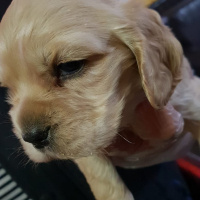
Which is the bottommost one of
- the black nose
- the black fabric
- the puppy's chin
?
the black fabric

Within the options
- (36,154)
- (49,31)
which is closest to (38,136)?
(36,154)

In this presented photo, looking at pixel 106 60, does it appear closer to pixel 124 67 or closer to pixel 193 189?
pixel 124 67

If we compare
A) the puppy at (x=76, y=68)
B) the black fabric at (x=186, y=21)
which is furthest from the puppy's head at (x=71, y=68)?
the black fabric at (x=186, y=21)

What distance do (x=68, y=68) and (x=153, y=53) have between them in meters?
0.28

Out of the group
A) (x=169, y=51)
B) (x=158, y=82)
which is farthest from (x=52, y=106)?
(x=169, y=51)

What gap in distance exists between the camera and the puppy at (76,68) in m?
0.98

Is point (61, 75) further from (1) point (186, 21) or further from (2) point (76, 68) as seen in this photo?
(1) point (186, 21)

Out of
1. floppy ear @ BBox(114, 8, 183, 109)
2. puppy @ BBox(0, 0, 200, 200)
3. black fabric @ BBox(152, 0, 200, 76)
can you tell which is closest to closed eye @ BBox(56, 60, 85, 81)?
puppy @ BBox(0, 0, 200, 200)

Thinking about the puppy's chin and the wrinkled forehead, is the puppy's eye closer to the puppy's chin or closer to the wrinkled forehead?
the wrinkled forehead

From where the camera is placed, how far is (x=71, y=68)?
102 cm

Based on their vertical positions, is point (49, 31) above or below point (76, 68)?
above

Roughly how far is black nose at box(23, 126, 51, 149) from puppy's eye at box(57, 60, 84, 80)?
0.16 metres

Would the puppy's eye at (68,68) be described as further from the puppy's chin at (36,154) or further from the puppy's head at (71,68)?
the puppy's chin at (36,154)

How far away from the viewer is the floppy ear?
3.51 ft
